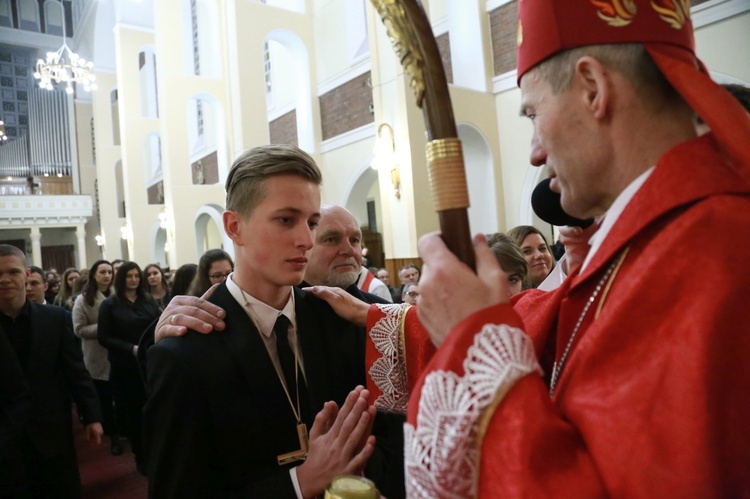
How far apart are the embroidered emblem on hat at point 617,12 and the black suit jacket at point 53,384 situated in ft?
11.2

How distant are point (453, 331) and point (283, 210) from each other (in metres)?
0.86

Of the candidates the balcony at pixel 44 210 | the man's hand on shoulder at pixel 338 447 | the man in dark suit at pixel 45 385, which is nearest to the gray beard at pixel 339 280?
the man's hand on shoulder at pixel 338 447

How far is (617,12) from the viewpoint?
0.86 m

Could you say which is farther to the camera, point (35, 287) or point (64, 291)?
point (64, 291)

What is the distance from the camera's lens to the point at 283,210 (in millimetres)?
1536

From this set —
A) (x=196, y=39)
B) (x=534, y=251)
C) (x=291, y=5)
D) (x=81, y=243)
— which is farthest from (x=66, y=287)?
(x=81, y=243)

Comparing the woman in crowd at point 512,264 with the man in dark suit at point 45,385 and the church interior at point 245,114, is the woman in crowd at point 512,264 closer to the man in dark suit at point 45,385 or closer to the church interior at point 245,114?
the man in dark suit at point 45,385

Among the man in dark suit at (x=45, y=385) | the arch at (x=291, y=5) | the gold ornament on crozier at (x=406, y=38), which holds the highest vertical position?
the arch at (x=291, y=5)

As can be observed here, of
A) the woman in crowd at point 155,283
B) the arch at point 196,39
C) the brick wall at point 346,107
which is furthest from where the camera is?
the arch at point 196,39

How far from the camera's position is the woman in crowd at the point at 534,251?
12.3 ft

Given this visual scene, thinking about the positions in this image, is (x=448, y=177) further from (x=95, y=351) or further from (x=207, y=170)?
(x=207, y=170)

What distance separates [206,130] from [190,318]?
15.6 metres

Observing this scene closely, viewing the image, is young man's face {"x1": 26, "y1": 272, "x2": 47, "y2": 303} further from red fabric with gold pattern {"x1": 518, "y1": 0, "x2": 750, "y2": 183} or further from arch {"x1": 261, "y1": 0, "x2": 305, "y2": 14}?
arch {"x1": 261, "y1": 0, "x2": 305, "y2": 14}

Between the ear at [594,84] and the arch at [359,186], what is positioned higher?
the arch at [359,186]
